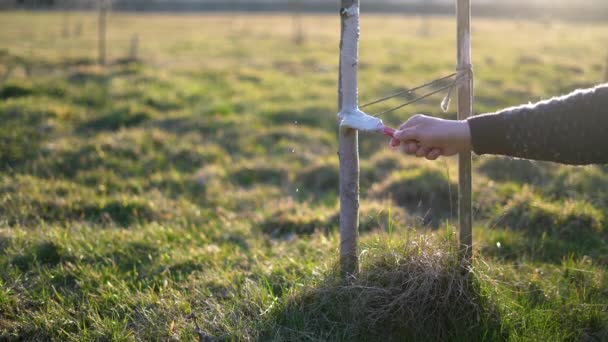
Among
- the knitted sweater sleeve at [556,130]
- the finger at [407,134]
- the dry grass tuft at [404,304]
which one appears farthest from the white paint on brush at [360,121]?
the dry grass tuft at [404,304]

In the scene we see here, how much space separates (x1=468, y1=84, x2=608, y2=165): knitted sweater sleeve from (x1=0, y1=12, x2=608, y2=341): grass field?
2.60 feet

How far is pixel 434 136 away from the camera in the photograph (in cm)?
243

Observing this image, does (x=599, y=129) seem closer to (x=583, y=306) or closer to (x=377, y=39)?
(x=583, y=306)

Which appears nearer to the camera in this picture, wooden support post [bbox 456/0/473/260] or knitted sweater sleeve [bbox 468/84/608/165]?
knitted sweater sleeve [bbox 468/84/608/165]

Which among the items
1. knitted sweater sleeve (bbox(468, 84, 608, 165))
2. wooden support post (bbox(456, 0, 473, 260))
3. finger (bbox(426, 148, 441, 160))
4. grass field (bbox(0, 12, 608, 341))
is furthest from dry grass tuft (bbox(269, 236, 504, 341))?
knitted sweater sleeve (bbox(468, 84, 608, 165))

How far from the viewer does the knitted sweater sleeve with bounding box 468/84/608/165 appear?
7.31ft

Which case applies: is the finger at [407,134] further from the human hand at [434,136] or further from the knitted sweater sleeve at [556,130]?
the knitted sweater sleeve at [556,130]

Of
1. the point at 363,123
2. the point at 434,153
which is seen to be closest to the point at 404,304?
the point at 434,153

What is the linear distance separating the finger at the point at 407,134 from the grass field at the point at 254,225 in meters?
0.61

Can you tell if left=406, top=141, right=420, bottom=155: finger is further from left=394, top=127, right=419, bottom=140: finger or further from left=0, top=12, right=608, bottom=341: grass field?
left=0, top=12, right=608, bottom=341: grass field

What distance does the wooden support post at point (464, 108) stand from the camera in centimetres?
274

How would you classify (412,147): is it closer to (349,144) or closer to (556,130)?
(349,144)

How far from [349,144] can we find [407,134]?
1.52 feet

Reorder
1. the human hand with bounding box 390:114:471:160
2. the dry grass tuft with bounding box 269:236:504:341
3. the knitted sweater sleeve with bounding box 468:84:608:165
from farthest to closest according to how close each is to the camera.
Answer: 1. the dry grass tuft with bounding box 269:236:504:341
2. the human hand with bounding box 390:114:471:160
3. the knitted sweater sleeve with bounding box 468:84:608:165
